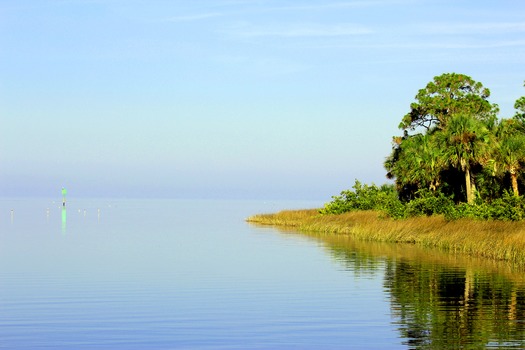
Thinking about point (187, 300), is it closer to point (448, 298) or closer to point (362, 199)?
point (448, 298)

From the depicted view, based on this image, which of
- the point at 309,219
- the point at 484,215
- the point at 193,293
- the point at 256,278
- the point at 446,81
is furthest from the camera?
the point at 309,219

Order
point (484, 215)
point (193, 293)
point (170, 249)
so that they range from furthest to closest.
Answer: point (170, 249), point (484, 215), point (193, 293)

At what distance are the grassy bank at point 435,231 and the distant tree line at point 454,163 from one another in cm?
125

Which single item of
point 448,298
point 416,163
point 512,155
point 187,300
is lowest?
point 187,300

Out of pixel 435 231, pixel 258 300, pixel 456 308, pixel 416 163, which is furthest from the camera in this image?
pixel 416 163

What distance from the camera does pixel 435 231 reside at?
54.3 metres

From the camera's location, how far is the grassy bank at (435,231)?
41.7 m

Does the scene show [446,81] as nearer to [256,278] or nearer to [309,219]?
[309,219]

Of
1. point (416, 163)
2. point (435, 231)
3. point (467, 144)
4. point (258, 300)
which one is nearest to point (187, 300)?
point (258, 300)

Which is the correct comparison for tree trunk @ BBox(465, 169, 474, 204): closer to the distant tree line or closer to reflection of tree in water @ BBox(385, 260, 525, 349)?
the distant tree line

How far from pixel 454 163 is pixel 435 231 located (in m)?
10.3

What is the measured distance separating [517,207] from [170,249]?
2205 cm

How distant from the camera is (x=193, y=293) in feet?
104

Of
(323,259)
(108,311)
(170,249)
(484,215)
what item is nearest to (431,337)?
(108,311)
